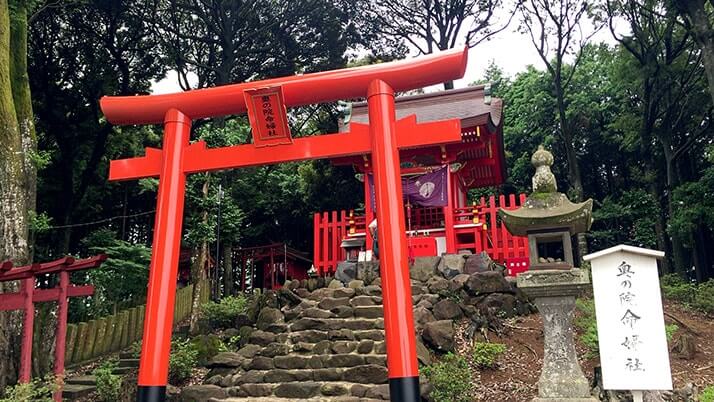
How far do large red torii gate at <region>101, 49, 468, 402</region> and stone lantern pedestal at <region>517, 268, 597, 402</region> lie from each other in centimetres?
212

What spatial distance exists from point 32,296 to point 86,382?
3691mm

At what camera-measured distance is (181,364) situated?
7875 millimetres

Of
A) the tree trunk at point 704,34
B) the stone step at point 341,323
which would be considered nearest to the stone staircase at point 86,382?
the stone step at point 341,323

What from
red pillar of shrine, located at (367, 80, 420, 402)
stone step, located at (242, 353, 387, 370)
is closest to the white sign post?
red pillar of shrine, located at (367, 80, 420, 402)

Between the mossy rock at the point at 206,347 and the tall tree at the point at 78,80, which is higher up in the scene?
the tall tree at the point at 78,80

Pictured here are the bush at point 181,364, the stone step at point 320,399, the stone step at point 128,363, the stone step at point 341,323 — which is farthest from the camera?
the stone step at point 128,363

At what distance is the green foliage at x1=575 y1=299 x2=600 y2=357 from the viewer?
23.6 feet

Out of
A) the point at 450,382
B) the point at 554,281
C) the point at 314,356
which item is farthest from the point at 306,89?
the point at 314,356

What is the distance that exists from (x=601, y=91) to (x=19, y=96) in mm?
20495

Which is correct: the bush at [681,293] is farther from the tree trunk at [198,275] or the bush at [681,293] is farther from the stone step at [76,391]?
the stone step at [76,391]

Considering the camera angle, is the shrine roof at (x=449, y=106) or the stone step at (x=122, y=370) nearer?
the stone step at (x=122, y=370)

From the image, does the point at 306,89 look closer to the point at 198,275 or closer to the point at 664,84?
the point at 198,275

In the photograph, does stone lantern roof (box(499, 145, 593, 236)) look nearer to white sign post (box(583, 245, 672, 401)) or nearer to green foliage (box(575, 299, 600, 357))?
white sign post (box(583, 245, 672, 401))

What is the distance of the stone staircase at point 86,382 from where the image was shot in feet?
27.7
